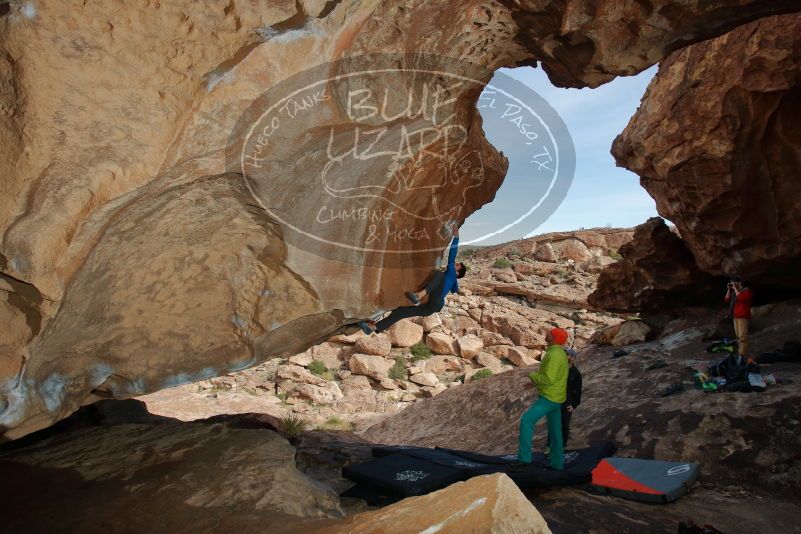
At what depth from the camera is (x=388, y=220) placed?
21.0ft

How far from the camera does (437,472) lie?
5566 millimetres

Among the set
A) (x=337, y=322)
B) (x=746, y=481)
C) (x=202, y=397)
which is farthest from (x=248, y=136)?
(x=202, y=397)

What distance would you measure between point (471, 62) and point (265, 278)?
3.34m

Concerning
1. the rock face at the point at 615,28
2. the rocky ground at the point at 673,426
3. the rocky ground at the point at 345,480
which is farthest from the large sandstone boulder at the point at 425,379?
the rock face at the point at 615,28

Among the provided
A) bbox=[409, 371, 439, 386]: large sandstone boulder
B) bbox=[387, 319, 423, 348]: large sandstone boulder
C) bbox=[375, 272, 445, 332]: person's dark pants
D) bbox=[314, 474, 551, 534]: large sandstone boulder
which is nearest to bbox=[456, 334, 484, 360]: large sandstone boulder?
bbox=[387, 319, 423, 348]: large sandstone boulder

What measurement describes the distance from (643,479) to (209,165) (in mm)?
5696

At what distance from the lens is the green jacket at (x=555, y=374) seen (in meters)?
5.86

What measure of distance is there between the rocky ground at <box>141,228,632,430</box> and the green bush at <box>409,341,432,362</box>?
0.04 meters

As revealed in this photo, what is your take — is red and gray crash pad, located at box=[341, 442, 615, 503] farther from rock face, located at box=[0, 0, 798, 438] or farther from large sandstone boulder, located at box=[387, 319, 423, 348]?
large sandstone boulder, located at box=[387, 319, 423, 348]

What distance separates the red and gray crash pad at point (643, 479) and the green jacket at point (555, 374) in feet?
3.25

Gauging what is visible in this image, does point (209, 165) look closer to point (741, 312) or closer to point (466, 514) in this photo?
point (466, 514)

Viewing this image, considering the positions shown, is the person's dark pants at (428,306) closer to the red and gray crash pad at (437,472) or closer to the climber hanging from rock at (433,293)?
the climber hanging from rock at (433,293)

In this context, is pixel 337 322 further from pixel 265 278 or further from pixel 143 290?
pixel 143 290

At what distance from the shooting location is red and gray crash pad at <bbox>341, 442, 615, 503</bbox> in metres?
5.16
